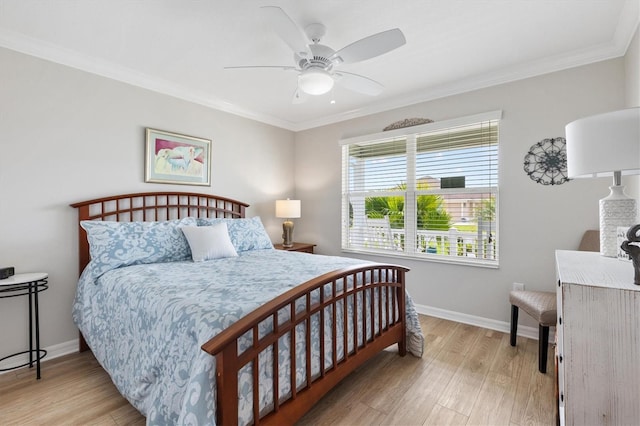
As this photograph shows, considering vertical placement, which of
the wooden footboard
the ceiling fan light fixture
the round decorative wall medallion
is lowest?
the wooden footboard

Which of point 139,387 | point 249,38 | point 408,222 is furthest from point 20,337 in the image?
point 408,222

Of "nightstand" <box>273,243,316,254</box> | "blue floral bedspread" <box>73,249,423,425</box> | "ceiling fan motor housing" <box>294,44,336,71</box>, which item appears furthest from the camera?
"nightstand" <box>273,243,316,254</box>

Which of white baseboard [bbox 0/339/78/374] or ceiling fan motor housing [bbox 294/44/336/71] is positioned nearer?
ceiling fan motor housing [bbox 294/44/336/71]

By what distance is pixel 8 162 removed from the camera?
218 centimetres

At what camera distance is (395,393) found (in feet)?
6.12

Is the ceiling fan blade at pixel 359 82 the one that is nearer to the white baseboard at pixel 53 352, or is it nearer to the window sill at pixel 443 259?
the window sill at pixel 443 259

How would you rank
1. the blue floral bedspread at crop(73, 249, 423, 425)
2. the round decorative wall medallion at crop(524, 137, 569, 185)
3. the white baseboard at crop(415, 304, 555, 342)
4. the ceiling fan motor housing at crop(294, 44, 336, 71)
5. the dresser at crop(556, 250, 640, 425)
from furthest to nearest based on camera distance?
1. the white baseboard at crop(415, 304, 555, 342)
2. the round decorative wall medallion at crop(524, 137, 569, 185)
3. the ceiling fan motor housing at crop(294, 44, 336, 71)
4. the blue floral bedspread at crop(73, 249, 423, 425)
5. the dresser at crop(556, 250, 640, 425)

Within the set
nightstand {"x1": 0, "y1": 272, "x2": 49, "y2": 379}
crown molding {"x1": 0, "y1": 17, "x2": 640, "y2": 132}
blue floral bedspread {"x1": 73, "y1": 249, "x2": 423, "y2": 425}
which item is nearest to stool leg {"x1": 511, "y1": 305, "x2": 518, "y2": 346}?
blue floral bedspread {"x1": 73, "y1": 249, "x2": 423, "y2": 425}

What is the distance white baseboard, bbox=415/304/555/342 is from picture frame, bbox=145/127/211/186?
2.89 m

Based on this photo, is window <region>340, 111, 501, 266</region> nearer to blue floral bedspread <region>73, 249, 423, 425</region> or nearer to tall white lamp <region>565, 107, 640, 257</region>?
blue floral bedspread <region>73, 249, 423, 425</region>

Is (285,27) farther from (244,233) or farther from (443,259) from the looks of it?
(443,259)

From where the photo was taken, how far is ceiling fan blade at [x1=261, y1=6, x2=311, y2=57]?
1546 mm

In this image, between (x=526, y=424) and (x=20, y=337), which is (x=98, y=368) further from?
(x=526, y=424)

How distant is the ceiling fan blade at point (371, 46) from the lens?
170cm
